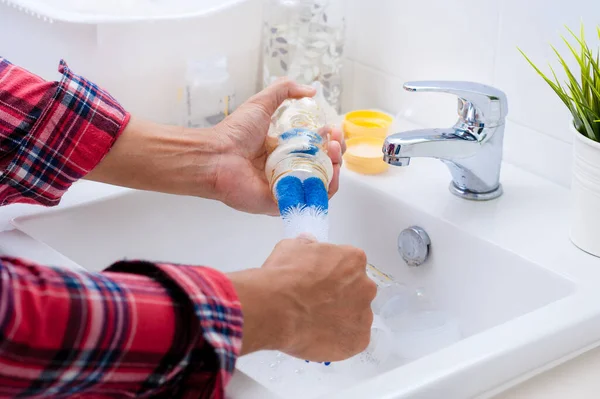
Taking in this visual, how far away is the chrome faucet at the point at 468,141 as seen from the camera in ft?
3.12

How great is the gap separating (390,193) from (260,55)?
38cm

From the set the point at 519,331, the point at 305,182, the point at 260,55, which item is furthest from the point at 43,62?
the point at 519,331

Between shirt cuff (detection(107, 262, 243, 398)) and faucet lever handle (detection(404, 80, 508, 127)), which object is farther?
faucet lever handle (detection(404, 80, 508, 127))

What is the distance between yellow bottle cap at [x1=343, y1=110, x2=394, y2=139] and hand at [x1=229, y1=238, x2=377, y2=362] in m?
0.47

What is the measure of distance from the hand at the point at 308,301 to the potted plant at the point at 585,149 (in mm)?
291

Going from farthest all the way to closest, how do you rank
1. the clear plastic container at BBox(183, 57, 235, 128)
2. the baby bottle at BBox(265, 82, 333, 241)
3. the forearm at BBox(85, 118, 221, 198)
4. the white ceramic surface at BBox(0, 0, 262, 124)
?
the clear plastic container at BBox(183, 57, 235, 128)
the white ceramic surface at BBox(0, 0, 262, 124)
the forearm at BBox(85, 118, 221, 198)
the baby bottle at BBox(265, 82, 333, 241)

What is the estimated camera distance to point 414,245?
3.35 ft

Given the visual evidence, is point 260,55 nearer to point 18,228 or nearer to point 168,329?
point 18,228

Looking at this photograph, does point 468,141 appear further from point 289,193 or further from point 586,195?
point 289,193

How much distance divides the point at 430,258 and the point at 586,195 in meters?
0.22

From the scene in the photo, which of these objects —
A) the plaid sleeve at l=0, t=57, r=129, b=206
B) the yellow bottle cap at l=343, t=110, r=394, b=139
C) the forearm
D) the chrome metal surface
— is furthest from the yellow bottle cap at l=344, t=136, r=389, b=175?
the plaid sleeve at l=0, t=57, r=129, b=206

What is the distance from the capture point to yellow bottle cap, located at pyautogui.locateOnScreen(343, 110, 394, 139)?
1162 millimetres

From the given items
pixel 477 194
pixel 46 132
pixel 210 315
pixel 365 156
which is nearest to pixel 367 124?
pixel 365 156

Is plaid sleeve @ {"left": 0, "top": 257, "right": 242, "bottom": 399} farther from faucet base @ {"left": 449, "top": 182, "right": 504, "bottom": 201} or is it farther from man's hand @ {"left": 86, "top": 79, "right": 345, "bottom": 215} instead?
faucet base @ {"left": 449, "top": 182, "right": 504, "bottom": 201}
